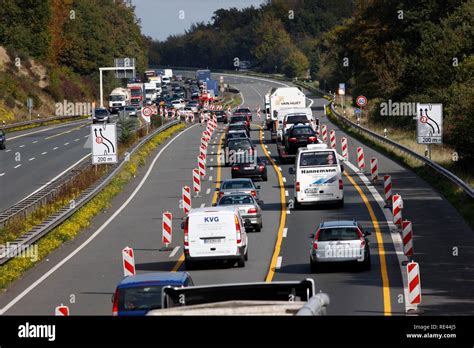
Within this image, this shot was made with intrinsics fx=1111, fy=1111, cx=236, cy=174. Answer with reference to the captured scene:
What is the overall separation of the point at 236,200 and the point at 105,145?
1114 cm

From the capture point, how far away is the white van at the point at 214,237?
28.0 metres

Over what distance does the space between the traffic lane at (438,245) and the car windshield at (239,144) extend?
747 centimetres

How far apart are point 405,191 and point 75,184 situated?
1274cm

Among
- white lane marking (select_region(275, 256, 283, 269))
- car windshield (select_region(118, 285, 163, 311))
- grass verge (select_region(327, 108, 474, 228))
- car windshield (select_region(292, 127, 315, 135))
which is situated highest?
car windshield (select_region(292, 127, 315, 135))

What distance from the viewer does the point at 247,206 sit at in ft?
114

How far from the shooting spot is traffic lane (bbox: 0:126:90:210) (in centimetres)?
4687

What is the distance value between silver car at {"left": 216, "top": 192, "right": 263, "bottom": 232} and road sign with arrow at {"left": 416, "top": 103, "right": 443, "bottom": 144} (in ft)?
42.5

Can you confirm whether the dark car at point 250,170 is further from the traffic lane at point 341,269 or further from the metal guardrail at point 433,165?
the traffic lane at point 341,269

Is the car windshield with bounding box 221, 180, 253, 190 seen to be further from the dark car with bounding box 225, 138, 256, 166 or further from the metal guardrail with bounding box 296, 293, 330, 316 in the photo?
the metal guardrail with bounding box 296, 293, 330, 316

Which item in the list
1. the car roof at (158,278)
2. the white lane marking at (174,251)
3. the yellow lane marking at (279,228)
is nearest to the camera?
the car roof at (158,278)

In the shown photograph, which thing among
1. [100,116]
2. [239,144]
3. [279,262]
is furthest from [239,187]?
[100,116]

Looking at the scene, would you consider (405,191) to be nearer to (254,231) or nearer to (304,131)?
(254,231)

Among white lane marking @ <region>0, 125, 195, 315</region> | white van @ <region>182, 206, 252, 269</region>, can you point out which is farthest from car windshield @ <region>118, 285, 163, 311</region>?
white van @ <region>182, 206, 252, 269</region>

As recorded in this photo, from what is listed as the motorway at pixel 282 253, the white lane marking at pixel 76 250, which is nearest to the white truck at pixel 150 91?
the white lane marking at pixel 76 250
